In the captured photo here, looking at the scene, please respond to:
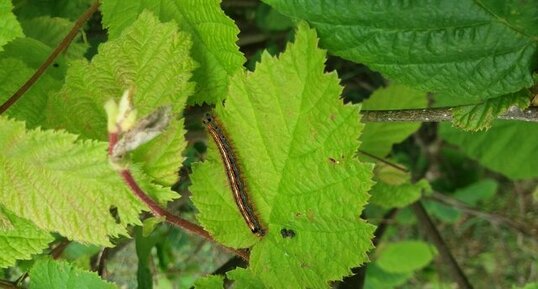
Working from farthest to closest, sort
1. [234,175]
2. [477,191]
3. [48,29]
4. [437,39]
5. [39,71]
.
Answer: [477,191]
[48,29]
[39,71]
[234,175]
[437,39]

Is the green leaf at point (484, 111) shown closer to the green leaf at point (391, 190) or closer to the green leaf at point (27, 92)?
the green leaf at point (391, 190)

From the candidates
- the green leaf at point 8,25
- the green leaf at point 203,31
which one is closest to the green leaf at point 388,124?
the green leaf at point 203,31

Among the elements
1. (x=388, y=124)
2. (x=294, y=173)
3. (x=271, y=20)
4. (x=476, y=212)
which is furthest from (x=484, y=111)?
(x=476, y=212)

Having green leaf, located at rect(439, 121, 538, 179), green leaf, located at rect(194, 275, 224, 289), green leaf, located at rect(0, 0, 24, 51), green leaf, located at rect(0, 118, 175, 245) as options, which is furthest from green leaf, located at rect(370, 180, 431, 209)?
green leaf, located at rect(0, 0, 24, 51)

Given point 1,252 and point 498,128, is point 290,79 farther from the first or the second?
point 498,128

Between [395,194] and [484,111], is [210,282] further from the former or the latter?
[395,194]

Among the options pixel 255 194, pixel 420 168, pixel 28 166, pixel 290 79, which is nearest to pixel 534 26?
pixel 290 79

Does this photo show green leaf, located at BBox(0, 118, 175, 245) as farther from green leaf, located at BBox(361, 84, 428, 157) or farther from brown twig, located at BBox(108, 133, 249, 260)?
green leaf, located at BBox(361, 84, 428, 157)
